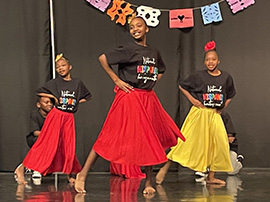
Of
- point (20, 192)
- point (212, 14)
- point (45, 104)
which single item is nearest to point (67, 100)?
point (45, 104)

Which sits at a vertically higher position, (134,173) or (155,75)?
(155,75)

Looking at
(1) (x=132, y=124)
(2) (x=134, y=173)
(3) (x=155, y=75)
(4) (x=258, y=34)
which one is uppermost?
(4) (x=258, y=34)

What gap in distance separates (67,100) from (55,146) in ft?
1.22

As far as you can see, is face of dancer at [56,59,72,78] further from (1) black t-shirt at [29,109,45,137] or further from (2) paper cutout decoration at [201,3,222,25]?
(2) paper cutout decoration at [201,3,222,25]

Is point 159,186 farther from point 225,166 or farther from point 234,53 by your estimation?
point 234,53

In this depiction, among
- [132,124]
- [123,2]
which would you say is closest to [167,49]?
[123,2]

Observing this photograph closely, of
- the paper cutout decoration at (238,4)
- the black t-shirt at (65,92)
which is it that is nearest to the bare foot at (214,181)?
the black t-shirt at (65,92)

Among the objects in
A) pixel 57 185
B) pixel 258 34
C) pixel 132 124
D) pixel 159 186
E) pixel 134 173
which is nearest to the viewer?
pixel 132 124

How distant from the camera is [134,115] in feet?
11.4

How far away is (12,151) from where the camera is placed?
5.50 metres

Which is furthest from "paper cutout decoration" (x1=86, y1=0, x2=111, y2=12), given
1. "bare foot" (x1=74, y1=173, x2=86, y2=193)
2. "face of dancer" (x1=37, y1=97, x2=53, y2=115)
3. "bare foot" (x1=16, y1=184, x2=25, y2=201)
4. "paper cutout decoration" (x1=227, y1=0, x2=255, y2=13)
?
"bare foot" (x1=74, y1=173, x2=86, y2=193)

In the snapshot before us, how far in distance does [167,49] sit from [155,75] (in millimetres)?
1895

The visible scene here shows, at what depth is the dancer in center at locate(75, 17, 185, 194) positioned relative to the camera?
3441mm

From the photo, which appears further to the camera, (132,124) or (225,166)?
(225,166)
